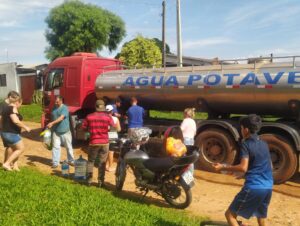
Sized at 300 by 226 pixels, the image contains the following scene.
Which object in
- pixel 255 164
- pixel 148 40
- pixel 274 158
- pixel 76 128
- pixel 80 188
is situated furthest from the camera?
pixel 148 40

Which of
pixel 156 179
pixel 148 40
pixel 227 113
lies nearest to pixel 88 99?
pixel 227 113

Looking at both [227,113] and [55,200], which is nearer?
[55,200]

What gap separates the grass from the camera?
550 centimetres

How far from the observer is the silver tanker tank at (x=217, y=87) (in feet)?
29.8

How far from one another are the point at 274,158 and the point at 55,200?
524cm

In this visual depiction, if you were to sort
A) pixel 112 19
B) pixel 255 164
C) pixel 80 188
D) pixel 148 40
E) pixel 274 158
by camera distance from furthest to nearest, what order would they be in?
1. pixel 112 19
2. pixel 148 40
3. pixel 274 158
4. pixel 80 188
5. pixel 255 164

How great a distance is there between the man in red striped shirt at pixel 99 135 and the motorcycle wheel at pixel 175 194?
167 centimetres

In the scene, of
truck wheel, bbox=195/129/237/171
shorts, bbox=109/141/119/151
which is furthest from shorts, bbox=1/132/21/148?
truck wheel, bbox=195/129/237/171

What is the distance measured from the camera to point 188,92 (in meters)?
10.6

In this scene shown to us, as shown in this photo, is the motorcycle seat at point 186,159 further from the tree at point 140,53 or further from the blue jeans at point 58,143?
the tree at point 140,53

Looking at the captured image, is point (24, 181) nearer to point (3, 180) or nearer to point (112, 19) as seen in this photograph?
point (3, 180)

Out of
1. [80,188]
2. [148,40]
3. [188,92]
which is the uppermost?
[148,40]

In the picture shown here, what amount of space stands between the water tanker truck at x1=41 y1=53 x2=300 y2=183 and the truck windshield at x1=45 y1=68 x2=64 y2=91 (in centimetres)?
230

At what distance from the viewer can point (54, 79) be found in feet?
44.7
